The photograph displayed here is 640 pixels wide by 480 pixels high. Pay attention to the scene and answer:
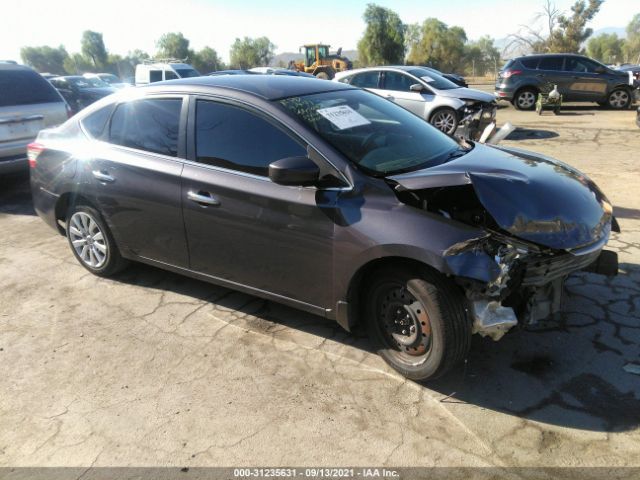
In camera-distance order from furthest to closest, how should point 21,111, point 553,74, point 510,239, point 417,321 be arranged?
point 553,74, point 21,111, point 417,321, point 510,239

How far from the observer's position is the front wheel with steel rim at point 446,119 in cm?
1046

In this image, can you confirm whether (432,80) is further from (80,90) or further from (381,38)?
(381,38)

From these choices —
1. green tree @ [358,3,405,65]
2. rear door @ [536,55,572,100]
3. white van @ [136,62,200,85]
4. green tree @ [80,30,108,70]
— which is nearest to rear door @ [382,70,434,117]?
rear door @ [536,55,572,100]

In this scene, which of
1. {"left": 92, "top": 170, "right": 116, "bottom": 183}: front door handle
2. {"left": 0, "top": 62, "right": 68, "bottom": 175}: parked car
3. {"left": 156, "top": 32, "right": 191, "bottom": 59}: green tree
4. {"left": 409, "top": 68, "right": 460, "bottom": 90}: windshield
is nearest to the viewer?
{"left": 92, "top": 170, "right": 116, "bottom": 183}: front door handle

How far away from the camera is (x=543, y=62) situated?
591 inches

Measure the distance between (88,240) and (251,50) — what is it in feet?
287

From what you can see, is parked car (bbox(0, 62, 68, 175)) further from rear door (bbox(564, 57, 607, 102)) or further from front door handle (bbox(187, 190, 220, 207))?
rear door (bbox(564, 57, 607, 102))

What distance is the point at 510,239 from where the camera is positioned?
104 inches

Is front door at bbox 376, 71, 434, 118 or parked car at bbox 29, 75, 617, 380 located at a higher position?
front door at bbox 376, 71, 434, 118

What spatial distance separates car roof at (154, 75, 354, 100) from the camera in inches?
134

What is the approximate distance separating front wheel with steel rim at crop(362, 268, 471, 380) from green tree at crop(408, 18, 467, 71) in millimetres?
58162

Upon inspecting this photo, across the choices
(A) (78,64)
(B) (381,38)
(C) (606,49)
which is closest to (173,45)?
(A) (78,64)

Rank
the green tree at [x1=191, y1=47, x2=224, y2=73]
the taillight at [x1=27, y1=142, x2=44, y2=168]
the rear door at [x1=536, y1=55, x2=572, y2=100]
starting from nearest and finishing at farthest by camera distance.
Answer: the taillight at [x1=27, y1=142, x2=44, y2=168] < the rear door at [x1=536, y1=55, x2=572, y2=100] < the green tree at [x1=191, y1=47, x2=224, y2=73]

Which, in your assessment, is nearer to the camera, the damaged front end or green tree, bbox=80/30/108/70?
the damaged front end
